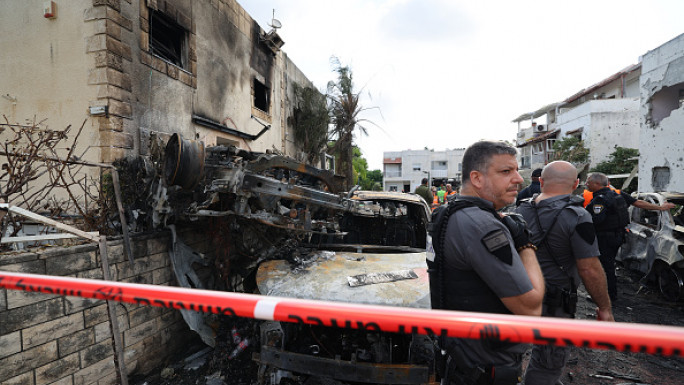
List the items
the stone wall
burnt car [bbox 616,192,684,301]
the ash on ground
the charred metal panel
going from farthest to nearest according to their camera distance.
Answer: burnt car [bbox 616,192,684,301], the ash on ground, the stone wall, the charred metal panel

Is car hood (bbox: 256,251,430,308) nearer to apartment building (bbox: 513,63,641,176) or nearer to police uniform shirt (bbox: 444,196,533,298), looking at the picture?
police uniform shirt (bbox: 444,196,533,298)

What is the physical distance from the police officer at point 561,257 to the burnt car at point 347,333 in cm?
78

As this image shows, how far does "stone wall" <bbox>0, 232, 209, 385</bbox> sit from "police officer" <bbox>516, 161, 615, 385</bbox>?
3516mm

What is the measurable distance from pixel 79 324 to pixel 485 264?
10.7ft

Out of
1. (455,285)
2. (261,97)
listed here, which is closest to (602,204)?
(455,285)

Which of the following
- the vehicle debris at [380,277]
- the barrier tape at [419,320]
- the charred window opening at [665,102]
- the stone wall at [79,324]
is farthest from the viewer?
the charred window opening at [665,102]

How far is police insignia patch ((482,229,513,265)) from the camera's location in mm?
1278

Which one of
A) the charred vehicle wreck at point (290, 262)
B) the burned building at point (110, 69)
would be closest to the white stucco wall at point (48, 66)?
the burned building at point (110, 69)

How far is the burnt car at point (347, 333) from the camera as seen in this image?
7.12 feet

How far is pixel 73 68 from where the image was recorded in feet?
13.0

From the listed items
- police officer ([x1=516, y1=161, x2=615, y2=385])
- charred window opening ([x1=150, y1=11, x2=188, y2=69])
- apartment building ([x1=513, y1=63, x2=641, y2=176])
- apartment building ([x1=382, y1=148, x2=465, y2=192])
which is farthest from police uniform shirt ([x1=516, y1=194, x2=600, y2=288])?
apartment building ([x1=382, y1=148, x2=465, y2=192])

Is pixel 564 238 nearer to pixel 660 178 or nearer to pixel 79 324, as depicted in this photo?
pixel 79 324

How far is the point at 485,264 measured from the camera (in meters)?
1.30

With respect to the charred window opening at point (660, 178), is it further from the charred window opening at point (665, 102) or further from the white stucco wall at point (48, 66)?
the white stucco wall at point (48, 66)
